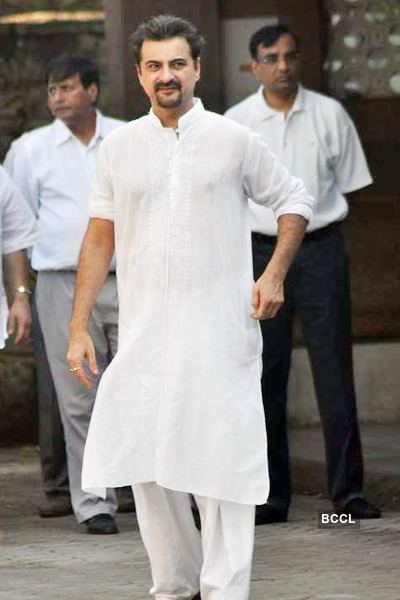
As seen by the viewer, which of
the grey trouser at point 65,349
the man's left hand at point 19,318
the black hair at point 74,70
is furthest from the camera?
the black hair at point 74,70

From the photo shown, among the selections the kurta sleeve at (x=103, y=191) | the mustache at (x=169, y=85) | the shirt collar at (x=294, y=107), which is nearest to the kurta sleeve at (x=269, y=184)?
the mustache at (x=169, y=85)

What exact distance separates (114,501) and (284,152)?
1580 millimetres

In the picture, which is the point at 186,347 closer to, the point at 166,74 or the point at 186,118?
the point at 186,118

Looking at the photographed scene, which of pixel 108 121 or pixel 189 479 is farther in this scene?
pixel 108 121

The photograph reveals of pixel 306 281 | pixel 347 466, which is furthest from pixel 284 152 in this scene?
pixel 347 466

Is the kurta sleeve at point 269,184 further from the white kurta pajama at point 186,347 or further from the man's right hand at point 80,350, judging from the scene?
the man's right hand at point 80,350

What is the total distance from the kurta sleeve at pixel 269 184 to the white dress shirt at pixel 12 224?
2.09 meters

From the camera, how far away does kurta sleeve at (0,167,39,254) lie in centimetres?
959

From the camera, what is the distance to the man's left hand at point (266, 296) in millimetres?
7379

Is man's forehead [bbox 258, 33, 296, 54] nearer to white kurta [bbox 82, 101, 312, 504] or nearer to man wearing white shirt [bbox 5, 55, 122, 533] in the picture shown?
man wearing white shirt [bbox 5, 55, 122, 533]

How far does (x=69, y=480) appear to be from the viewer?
10.1 m

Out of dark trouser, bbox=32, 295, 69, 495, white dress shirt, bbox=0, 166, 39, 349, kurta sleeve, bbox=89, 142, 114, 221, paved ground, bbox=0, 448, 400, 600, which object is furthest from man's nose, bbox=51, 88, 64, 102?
kurta sleeve, bbox=89, 142, 114, 221

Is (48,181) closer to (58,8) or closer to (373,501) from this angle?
(373,501)

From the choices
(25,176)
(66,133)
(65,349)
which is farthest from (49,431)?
(66,133)
